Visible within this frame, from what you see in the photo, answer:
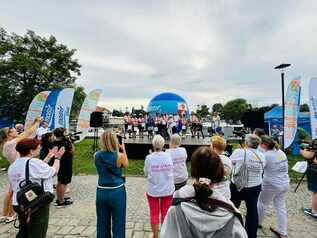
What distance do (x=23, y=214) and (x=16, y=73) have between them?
22022 mm

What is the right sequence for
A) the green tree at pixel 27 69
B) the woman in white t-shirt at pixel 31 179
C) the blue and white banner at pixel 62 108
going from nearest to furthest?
the woman in white t-shirt at pixel 31 179
the blue and white banner at pixel 62 108
the green tree at pixel 27 69

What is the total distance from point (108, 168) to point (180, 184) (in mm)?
1589

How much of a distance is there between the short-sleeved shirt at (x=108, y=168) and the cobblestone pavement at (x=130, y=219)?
1512mm

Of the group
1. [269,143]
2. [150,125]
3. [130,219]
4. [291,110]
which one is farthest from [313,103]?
[150,125]

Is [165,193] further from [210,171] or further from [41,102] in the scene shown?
[41,102]

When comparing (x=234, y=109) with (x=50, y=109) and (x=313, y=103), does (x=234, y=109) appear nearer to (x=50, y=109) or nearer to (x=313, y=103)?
(x=313, y=103)

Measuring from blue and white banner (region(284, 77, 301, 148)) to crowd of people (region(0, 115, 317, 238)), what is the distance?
4850 millimetres

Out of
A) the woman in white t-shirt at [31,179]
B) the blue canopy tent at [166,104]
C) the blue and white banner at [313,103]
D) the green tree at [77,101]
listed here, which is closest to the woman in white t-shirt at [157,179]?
the woman in white t-shirt at [31,179]

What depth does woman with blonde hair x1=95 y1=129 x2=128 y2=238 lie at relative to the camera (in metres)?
2.59

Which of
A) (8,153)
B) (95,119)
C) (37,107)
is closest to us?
(8,153)

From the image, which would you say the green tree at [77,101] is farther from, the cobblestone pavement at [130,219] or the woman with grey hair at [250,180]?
the woman with grey hair at [250,180]

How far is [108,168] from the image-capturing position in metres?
2.60

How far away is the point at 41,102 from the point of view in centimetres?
1058

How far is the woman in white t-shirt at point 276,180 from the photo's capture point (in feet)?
11.6
